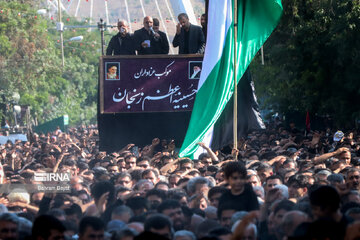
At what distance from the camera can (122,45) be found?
14.6m

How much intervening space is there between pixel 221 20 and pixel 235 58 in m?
1.05

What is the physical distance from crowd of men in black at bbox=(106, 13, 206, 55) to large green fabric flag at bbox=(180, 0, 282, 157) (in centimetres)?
216

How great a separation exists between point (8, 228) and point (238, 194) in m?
2.05

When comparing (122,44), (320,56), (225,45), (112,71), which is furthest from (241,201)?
(320,56)

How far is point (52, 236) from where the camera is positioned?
5.64 meters

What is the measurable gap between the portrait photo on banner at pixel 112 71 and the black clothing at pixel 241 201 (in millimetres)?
7324

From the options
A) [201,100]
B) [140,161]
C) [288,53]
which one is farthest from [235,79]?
[288,53]

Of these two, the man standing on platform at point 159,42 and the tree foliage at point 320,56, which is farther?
the tree foliage at point 320,56

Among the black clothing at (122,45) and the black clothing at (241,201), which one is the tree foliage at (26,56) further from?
the black clothing at (241,201)

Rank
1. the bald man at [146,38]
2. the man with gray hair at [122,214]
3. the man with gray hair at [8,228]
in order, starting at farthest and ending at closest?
the bald man at [146,38], the man with gray hair at [122,214], the man with gray hair at [8,228]

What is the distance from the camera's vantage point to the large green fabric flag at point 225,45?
1167 cm

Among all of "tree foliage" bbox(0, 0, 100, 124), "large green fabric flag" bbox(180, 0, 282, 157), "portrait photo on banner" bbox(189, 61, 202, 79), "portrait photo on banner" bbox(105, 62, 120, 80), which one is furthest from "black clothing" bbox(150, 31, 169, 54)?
"tree foliage" bbox(0, 0, 100, 124)

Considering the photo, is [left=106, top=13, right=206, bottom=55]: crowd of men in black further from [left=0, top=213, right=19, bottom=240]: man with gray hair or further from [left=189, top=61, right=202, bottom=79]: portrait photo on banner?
[left=0, top=213, right=19, bottom=240]: man with gray hair

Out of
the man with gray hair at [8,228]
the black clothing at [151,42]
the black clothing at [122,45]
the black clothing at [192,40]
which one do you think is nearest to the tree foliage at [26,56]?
the black clothing at [122,45]
